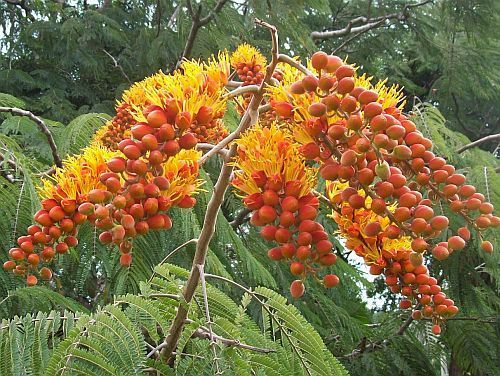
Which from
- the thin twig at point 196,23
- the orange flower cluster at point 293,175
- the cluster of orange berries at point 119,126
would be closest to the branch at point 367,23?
the thin twig at point 196,23

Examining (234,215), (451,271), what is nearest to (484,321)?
(451,271)

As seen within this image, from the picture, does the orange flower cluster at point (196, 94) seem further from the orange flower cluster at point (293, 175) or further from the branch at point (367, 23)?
the branch at point (367, 23)

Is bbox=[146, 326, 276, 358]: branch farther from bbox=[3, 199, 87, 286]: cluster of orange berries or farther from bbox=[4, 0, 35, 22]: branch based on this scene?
bbox=[4, 0, 35, 22]: branch

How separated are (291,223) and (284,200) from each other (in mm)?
36

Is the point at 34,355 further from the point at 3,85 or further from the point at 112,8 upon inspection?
the point at 112,8

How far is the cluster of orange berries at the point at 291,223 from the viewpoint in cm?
94

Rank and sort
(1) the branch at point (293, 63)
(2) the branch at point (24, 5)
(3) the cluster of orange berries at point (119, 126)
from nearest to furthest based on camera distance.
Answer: (1) the branch at point (293, 63)
(3) the cluster of orange berries at point (119, 126)
(2) the branch at point (24, 5)

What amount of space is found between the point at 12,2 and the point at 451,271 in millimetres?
4661

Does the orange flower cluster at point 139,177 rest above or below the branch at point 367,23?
below

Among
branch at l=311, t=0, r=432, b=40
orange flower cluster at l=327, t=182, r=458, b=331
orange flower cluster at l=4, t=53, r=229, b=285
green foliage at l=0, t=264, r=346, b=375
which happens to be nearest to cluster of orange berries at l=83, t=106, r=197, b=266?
orange flower cluster at l=4, t=53, r=229, b=285

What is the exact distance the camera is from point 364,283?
2.77 meters

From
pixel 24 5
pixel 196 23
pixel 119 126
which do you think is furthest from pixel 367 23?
pixel 119 126

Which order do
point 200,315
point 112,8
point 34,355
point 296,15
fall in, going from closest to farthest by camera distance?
point 34,355
point 200,315
point 296,15
point 112,8

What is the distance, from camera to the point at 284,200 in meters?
0.96
